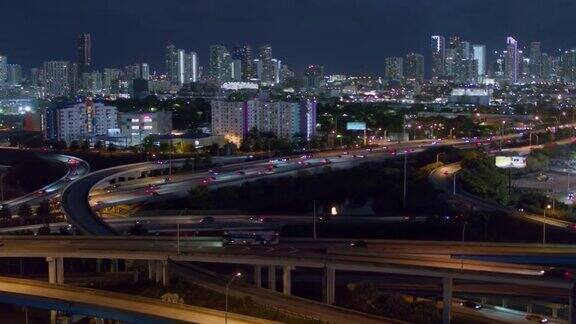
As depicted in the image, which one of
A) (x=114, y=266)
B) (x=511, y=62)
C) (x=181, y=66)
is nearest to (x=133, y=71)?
(x=181, y=66)

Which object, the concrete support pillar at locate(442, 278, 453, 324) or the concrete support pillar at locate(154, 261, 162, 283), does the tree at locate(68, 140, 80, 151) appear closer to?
the concrete support pillar at locate(154, 261, 162, 283)

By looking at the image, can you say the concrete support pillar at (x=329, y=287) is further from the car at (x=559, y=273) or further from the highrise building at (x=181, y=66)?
the highrise building at (x=181, y=66)

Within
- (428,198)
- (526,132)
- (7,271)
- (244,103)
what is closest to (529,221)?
(428,198)

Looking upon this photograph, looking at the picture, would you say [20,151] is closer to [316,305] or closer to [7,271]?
[7,271]

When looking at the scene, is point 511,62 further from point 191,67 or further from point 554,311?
point 554,311

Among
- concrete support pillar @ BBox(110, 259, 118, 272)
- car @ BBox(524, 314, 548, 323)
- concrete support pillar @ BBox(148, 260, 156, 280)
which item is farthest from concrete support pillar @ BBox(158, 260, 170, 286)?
car @ BBox(524, 314, 548, 323)

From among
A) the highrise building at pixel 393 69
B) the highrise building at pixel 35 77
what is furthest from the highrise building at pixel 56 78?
the highrise building at pixel 393 69
